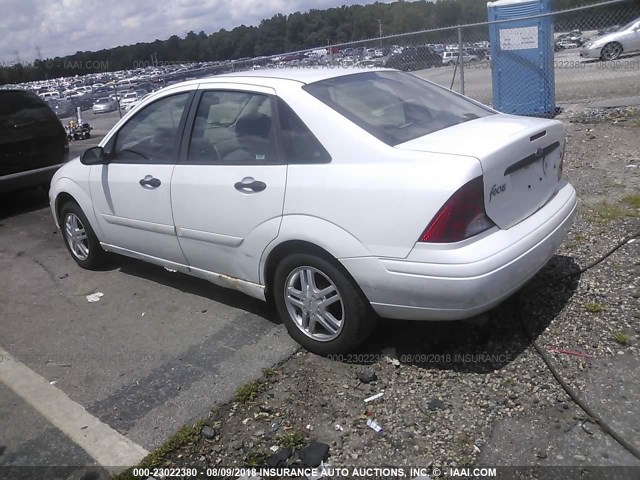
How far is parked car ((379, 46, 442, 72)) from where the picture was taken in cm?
1232

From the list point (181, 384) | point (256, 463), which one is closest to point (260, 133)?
point (181, 384)

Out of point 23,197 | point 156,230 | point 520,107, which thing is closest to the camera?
point 156,230

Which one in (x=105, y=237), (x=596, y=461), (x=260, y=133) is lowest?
(x=596, y=461)

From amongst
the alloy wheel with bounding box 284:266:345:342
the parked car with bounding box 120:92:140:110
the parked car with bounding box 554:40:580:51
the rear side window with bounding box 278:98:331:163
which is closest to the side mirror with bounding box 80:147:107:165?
the rear side window with bounding box 278:98:331:163

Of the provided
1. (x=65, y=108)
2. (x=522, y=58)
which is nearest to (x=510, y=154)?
(x=522, y=58)

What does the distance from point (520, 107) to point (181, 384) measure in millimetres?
9050

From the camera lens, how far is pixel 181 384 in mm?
3592

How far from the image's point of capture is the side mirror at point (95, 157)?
496cm

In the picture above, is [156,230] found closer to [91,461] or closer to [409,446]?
[91,461]

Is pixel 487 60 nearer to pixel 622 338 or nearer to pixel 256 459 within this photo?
pixel 622 338

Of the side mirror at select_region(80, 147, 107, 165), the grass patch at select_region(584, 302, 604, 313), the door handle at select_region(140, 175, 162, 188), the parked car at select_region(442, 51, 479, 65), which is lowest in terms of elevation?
the grass patch at select_region(584, 302, 604, 313)

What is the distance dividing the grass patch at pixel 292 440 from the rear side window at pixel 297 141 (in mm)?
1526

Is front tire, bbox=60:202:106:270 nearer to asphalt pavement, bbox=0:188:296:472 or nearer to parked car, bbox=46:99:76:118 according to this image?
asphalt pavement, bbox=0:188:296:472

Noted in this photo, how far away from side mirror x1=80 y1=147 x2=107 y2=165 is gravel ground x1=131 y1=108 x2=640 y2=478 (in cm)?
251
